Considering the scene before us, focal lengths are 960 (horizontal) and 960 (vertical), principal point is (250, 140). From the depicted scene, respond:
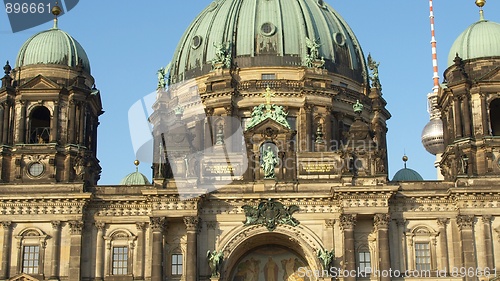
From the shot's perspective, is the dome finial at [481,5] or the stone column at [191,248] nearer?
the stone column at [191,248]

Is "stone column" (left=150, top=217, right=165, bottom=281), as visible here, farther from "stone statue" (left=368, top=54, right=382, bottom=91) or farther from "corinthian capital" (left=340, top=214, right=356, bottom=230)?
"stone statue" (left=368, top=54, right=382, bottom=91)

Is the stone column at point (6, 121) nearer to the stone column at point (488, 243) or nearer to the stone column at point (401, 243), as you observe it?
the stone column at point (401, 243)

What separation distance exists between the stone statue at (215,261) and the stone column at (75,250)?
7102 millimetres

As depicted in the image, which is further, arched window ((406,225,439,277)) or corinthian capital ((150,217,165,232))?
arched window ((406,225,439,277))

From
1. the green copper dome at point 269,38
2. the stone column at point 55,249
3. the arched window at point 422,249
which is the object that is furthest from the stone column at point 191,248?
the green copper dome at point 269,38

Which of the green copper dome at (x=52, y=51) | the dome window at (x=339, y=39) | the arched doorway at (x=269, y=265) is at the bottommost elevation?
the arched doorway at (x=269, y=265)

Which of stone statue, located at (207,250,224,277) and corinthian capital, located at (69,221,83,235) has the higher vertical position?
corinthian capital, located at (69,221,83,235)

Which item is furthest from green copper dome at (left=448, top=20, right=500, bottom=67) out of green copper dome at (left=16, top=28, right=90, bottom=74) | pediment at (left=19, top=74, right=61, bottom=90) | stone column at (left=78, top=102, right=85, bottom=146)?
pediment at (left=19, top=74, right=61, bottom=90)

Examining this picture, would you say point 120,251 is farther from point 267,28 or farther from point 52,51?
point 267,28

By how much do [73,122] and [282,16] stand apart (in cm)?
1876

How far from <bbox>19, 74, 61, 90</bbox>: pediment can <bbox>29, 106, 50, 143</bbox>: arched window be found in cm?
124

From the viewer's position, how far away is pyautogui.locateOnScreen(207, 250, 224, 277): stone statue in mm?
52031

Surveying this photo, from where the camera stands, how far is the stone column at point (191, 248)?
51.7 m

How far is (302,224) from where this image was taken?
2106 inches
